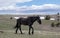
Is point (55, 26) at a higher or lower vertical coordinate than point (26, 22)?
lower

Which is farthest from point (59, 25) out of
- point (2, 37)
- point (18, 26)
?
point (2, 37)

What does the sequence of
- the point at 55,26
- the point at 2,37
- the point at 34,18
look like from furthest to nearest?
the point at 55,26 < the point at 34,18 < the point at 2,37

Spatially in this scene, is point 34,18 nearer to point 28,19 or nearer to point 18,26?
point 28,19

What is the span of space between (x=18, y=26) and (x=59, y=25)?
84.9 feet

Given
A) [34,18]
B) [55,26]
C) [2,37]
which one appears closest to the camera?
[2,37]

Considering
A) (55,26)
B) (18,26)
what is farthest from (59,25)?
(18,26)

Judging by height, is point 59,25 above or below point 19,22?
below

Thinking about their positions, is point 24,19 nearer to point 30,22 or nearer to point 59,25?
point 30,22

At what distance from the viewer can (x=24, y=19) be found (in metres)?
31.8

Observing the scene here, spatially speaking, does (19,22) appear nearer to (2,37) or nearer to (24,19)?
(24,19)

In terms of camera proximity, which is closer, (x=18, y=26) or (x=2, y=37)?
(x=2, y=37)

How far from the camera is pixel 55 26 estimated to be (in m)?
55.6

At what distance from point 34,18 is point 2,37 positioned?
7.35m

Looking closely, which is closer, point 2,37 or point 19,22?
point 2,37
